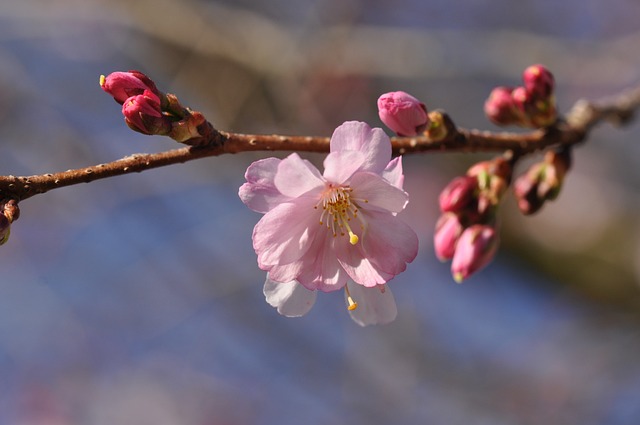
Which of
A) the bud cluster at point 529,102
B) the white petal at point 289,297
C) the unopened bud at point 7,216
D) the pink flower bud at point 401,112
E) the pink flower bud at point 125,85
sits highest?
the bud cluster at point 529,102

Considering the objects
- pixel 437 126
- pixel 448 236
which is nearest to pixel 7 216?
pixel 437 126

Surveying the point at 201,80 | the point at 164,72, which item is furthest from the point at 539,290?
the point at 164,72

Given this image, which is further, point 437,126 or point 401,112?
point 437,126

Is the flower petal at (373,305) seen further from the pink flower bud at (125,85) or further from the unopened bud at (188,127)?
the pink flower bud at (125,85)

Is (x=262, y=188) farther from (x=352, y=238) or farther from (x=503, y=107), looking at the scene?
(x=503, y=107)

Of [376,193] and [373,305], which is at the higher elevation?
[376,193]

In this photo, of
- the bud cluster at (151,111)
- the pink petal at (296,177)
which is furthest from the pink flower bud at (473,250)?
the bud cluster at (151,111)
